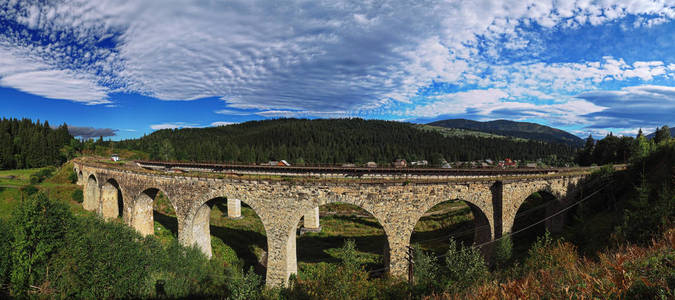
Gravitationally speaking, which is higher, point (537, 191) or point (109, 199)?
point (537, 191)

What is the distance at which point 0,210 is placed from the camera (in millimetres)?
42844

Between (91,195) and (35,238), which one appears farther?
(91,195)

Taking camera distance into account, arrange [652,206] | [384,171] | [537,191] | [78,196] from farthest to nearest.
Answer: [78,196]
[384,171]
[537,191]
[652,206]

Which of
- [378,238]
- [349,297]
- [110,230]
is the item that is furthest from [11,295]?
[378,238]

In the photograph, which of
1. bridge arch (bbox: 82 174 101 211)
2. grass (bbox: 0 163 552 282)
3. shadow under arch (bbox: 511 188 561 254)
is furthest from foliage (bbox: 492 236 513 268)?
bridge arch (bbox: 82 174 101 211)

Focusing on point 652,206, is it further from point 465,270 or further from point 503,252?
point 465,270

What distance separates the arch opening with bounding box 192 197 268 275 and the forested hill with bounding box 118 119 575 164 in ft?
229

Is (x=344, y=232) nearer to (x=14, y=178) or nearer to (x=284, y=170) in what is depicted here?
(x=284, y=170)

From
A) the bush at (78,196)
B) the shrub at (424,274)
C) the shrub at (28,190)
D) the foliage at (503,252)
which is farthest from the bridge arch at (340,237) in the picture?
the shrub at (28,190)

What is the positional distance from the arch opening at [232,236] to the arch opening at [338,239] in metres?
4.48

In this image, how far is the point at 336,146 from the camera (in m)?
136

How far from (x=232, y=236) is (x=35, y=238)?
55.4ft

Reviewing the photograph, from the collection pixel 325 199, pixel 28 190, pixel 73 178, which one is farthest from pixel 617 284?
pixel 73 178

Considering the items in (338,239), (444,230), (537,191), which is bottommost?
(444,230)
